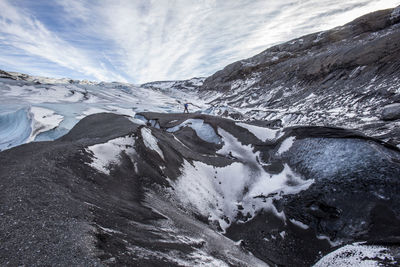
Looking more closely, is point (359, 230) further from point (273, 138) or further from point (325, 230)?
point (273, 138)

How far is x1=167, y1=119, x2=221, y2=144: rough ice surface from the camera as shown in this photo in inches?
569

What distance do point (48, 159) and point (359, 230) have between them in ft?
31.0

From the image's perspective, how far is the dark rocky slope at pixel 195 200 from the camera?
137 inches

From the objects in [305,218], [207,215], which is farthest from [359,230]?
[207,215]

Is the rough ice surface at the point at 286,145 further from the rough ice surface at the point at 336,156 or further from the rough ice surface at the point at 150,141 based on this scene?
the rough ice surface at the point at 150,141

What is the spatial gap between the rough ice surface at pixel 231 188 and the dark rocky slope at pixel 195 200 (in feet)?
0.17

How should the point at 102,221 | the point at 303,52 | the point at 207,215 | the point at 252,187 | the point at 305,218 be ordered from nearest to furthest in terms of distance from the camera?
the point at 102,221
the point at 305,218
the point at 207,215
the point at 252,187
the point at 303,52

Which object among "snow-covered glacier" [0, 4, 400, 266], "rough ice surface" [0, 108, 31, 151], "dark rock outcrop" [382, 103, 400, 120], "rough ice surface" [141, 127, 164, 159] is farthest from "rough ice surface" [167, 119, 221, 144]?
"dark rock outcrop" [382, 103, 400, 120]

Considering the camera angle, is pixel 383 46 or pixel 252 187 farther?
pixel 383 46

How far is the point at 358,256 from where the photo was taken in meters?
4.65

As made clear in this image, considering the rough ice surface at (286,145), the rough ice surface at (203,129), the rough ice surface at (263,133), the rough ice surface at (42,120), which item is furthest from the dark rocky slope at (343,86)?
the rough ice surface at (42,120)

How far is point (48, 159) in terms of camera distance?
5.89m

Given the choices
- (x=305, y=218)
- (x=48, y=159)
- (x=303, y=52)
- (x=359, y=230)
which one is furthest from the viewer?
(x=303, y=52)

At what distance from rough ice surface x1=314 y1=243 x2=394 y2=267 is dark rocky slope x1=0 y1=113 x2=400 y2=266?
0.45 feet
